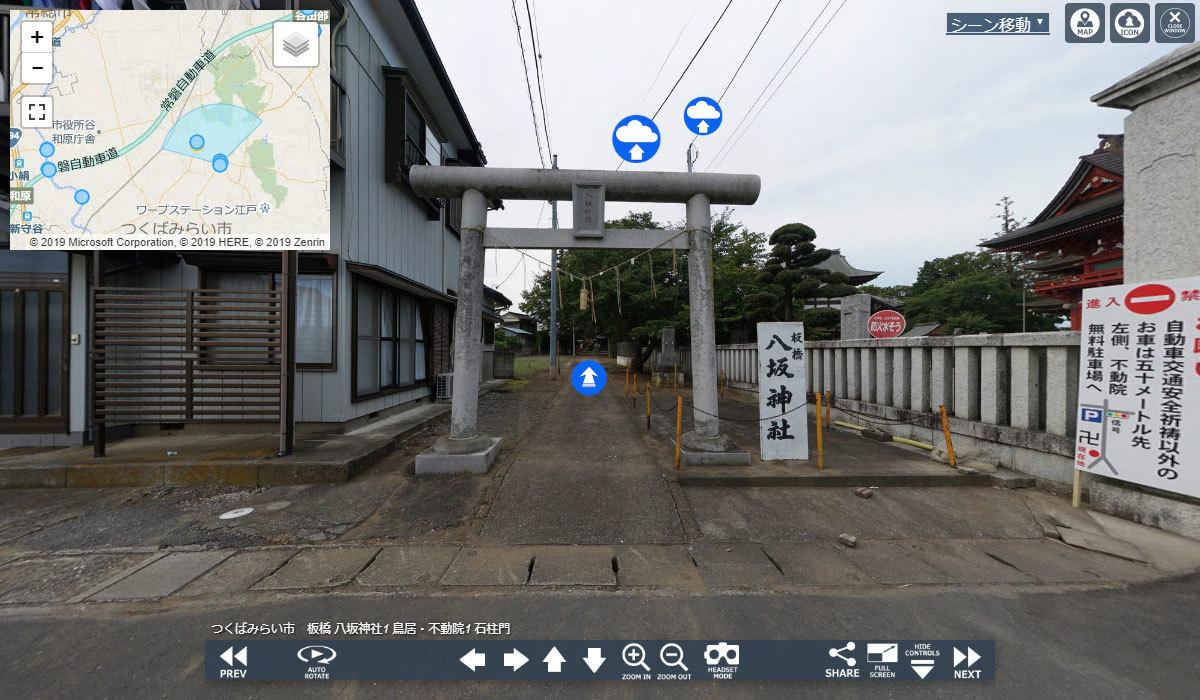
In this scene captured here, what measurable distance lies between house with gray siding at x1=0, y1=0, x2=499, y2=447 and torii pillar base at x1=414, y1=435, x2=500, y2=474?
257 cm

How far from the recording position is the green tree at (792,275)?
19141 millimetres

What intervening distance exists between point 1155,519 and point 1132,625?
2.68 meters

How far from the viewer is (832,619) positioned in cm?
300

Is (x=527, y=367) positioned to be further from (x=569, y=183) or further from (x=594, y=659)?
(x=594, y=659)

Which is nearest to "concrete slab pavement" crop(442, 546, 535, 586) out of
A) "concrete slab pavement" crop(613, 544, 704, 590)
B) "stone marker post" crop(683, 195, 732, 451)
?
"concrete slab pavement" crop(613, 544, 704, 590)

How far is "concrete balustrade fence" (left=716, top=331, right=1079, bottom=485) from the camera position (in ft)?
18.0

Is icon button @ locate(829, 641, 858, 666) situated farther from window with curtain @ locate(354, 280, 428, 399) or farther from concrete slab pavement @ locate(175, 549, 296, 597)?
window with curtain @ locate(354, 280, 428, 399)

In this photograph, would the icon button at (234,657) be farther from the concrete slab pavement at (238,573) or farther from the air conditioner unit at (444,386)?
the air conditioner unit at (444,386)

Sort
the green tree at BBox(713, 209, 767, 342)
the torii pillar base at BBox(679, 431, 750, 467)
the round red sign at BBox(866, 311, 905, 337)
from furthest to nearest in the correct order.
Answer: the green tree at BBox(713, 209, 767, 342), the round red sign at BBox(866, 311, 905, 337), the torii pillar base at BBox(679, 431, 750, 467)

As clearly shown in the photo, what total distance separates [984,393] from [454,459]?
8.59 m

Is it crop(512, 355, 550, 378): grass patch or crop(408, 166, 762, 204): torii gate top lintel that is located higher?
crop(408, 166, 762, 204): torii gate top lintel

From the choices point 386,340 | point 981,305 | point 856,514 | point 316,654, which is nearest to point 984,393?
point 856,514

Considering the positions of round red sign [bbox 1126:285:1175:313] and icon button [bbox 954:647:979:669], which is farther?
round red sign [bbox 1126:285:1175:313]

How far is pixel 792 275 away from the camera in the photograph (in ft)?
62.3
